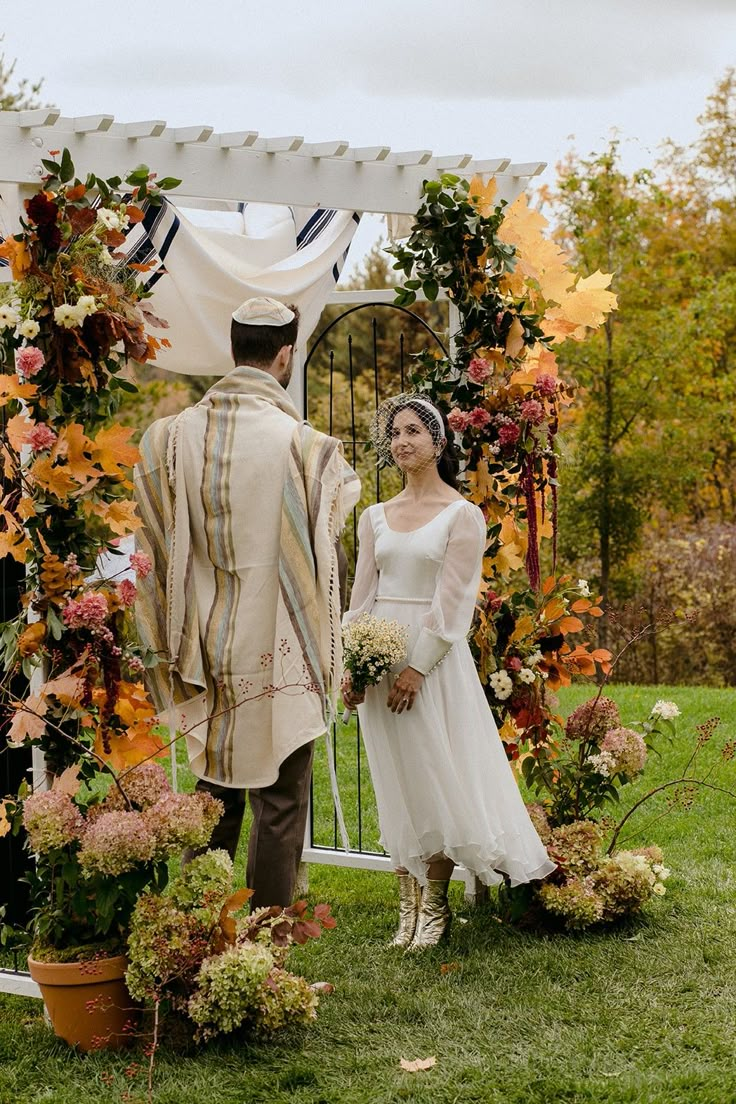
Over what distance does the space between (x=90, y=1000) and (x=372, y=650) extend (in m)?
1.38

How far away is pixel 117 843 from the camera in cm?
336

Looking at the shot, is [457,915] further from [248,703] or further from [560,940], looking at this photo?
[248,703]

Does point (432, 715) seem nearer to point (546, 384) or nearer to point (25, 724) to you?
point (546, 384)

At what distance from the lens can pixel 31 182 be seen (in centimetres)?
370

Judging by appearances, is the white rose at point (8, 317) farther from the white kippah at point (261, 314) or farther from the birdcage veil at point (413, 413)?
the birdcage veil at point (413, 413)

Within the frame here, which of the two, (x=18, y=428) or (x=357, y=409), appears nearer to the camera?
(x=18, y=428)

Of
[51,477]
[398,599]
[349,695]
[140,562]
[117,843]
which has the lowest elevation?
[117,843]

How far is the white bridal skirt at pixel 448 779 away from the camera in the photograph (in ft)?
14.2

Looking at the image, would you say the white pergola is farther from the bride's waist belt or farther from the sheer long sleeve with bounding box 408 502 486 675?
the bride's waist belt

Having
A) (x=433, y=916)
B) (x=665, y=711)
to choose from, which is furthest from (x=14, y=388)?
(x=665, y=711)

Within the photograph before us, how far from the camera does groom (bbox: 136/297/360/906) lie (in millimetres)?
3834

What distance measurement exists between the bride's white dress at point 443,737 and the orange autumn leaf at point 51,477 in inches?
51.9

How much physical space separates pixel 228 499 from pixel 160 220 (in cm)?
110

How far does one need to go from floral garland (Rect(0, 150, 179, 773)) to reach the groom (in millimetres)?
244
